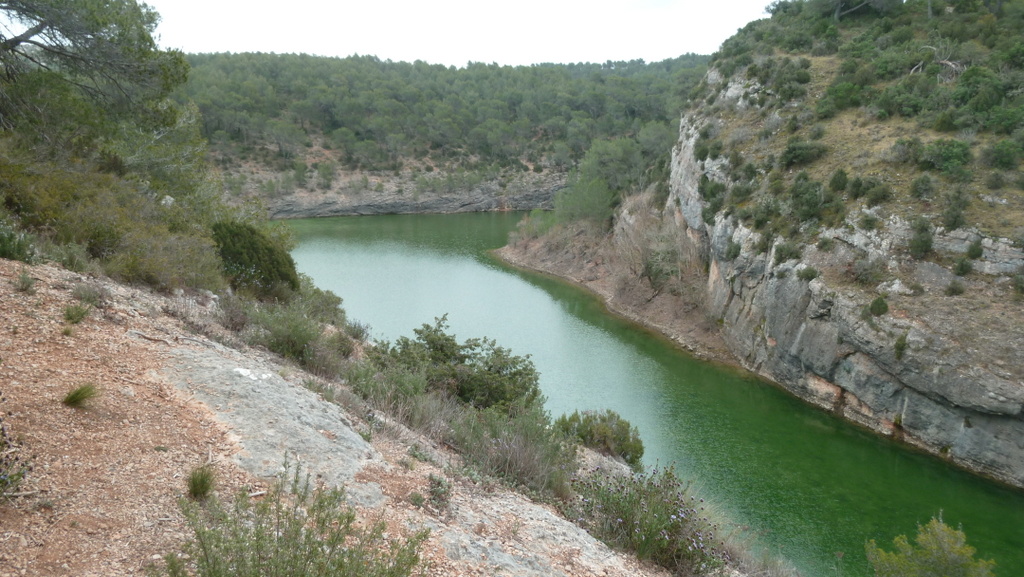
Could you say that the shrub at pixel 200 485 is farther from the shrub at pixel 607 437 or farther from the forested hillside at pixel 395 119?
the forested hillside at pixel 395 119

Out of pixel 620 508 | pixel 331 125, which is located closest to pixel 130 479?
pixel 620 508

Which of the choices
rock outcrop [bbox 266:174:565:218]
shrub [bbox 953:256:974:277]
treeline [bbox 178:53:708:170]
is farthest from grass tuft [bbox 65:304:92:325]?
treeline [bbox 178:53:708:170]

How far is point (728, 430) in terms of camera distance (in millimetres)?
19766

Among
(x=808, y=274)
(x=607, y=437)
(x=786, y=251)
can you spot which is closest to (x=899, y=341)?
(x=808, y=274)

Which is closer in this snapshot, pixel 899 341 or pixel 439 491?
pixel 439 491

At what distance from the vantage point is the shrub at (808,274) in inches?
923

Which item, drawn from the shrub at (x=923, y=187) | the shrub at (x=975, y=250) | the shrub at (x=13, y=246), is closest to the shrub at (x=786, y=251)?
the shrub at (x=923, y=187)

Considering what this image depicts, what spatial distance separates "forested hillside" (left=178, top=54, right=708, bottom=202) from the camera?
7119 cm

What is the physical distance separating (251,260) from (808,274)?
19.9 metres

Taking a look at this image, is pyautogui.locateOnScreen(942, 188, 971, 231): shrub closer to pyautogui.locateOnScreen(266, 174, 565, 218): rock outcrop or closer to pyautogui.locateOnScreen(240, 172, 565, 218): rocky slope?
pyautogui.locateOnScreen(266, 174, 565, 218): rock outcrop

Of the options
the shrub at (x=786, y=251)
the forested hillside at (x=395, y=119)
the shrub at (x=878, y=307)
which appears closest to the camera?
the shrub at (x=878, y=307)

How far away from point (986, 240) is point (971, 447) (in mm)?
7115

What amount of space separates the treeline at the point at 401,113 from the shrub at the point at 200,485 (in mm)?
69062

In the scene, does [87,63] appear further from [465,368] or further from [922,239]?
[922,239]
